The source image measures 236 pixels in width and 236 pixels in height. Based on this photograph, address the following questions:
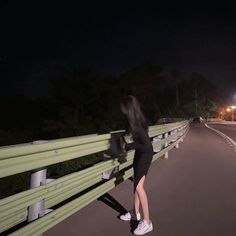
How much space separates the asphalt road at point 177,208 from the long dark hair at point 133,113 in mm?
1416

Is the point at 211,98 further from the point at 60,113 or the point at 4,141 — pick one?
the point at 4,141

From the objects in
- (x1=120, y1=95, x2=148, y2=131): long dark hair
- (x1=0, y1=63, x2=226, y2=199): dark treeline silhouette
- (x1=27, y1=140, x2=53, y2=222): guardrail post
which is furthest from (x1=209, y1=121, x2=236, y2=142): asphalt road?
(x1=27, y1=140, x2=53, y2=222): guardrail post

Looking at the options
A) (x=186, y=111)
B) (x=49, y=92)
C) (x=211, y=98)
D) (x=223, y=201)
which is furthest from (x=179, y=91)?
(x=223, y=201)

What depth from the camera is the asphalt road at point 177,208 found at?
18.3 feet

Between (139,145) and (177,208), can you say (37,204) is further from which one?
(177,208)

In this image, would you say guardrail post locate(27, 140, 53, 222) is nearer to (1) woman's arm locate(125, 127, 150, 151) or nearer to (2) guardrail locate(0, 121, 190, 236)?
(2) guardrail locate(0, 121, 190, 236)

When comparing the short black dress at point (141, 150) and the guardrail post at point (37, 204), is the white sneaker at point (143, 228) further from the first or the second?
the guardrail post at point (37, 204)

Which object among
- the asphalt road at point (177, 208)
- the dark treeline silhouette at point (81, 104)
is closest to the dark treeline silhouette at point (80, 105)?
the dark treeline silhouette at point (81, 104)

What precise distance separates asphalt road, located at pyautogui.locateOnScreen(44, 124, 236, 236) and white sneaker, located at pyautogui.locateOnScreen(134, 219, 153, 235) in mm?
91

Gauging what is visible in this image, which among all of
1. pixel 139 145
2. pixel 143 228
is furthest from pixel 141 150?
pixel 143 228

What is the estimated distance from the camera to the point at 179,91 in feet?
499

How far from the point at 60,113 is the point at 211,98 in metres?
86.1

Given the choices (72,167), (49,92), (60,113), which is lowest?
(72,167)

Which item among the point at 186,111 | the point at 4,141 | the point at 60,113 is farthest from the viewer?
the point at 186,111
